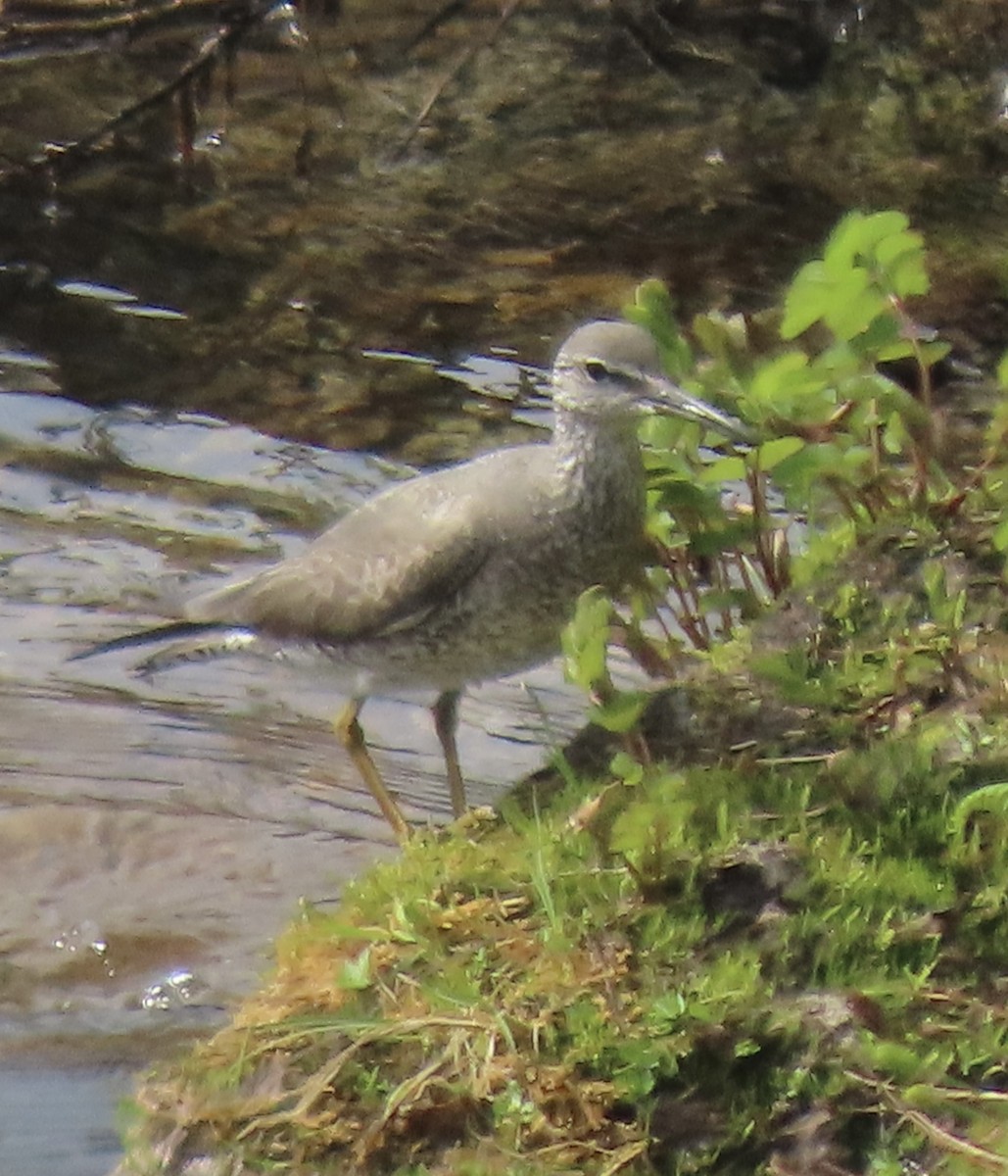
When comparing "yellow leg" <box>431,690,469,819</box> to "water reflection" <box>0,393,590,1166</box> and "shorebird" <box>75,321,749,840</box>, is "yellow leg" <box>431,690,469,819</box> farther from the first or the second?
"water reflection" <box>0,393,590,1166</box>

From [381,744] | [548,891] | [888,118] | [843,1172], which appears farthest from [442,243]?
[843,1172]

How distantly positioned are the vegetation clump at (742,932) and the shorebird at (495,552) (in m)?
0.69

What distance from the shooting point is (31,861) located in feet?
18.4

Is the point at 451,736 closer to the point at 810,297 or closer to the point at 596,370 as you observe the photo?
the point at 596,370

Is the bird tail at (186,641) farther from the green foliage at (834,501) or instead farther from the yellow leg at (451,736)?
the green foliage at (834,501)

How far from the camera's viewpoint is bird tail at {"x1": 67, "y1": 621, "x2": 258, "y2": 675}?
5883mm

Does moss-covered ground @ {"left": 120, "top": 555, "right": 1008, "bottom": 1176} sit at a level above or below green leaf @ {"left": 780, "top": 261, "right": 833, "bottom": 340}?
below

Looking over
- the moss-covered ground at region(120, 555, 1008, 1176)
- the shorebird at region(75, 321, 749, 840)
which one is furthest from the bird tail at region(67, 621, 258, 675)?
the moss-covered ground at region(120, 555, 1008, 1176)

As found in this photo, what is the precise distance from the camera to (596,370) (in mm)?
5164

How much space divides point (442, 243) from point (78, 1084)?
229 inches

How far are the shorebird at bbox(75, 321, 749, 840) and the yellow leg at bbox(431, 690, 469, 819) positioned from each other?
12 millimetres

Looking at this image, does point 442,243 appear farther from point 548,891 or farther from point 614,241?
point 548,891

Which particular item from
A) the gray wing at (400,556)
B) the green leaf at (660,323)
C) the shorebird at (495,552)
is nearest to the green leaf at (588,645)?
the green leaf at (660,323)

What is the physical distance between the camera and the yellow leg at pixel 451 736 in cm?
552
